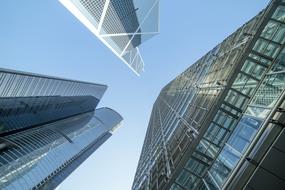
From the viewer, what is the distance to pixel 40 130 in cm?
8569

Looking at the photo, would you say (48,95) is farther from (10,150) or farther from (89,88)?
(89,88)

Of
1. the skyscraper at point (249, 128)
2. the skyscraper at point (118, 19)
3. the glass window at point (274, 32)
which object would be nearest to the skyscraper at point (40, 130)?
the skyscraper at point (118, 19)

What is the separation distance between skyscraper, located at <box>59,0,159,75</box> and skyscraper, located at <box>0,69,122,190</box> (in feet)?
65.9

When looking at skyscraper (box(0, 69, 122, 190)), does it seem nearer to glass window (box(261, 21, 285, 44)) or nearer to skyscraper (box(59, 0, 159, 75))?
skyscraper (box(59, 0, 159, 75))

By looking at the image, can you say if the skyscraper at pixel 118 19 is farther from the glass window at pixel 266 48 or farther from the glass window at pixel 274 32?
the glass window at pixel 274 32

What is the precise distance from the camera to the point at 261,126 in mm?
11438

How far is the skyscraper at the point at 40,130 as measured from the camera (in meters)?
60.6

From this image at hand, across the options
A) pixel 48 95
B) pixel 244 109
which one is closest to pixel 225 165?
pixel 244 109

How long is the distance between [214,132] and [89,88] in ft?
426

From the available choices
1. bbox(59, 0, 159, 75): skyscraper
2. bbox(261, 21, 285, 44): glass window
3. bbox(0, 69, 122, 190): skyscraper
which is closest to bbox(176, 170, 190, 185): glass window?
bbox(261, 21, 285, 44): glass window

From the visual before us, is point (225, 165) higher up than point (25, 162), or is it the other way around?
point (225, 165)

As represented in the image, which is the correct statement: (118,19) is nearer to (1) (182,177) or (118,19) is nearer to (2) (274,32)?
(1) (182,177)

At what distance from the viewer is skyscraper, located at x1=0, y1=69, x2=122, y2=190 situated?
199ft

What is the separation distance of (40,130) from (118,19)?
39.3m
